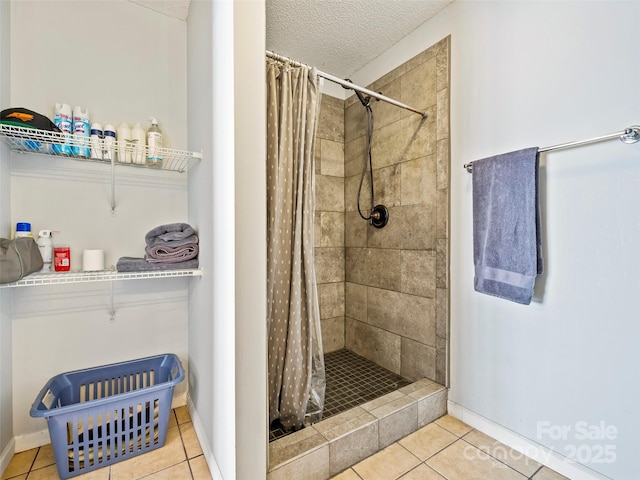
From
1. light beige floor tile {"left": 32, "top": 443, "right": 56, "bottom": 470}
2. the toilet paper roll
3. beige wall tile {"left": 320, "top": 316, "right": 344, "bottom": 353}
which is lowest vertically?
light beige floor tile {"left": 32, "top": 443, "right": 56, "bottom": 470}

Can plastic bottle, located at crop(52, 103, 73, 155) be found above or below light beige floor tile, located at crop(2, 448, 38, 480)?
above

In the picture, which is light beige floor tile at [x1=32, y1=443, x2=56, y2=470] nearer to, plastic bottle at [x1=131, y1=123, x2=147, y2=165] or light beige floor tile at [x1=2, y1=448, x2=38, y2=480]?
light beige floor tile at [x1=2, y1=448, x2=38, y2=480]

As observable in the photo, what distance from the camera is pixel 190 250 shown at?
59.5 inches

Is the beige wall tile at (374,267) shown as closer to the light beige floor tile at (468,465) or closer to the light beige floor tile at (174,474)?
the light beige floor tile at (468,465)

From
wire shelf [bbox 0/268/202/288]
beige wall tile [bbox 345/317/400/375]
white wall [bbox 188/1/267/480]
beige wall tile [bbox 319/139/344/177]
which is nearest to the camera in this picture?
white wall [bbox 188/1/267/480]

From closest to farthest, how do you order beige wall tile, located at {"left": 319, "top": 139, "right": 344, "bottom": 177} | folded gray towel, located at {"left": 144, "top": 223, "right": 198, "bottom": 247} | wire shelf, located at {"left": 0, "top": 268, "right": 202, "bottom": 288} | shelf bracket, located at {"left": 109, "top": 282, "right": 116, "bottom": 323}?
wire shelf, located at {"left": 0, "top": 268, "right": 202, "bottom": 288} → folded gray towel, located at {"left": 144, "top": 223, "right": 198, "bottom": 247} → shelf bracket, located at {"left": 109, "top": 282, "right": 116, "bottom": 323} → beige wall tile, located at {"left": 319, "top": 139, "right": 344, "bottom": 177}

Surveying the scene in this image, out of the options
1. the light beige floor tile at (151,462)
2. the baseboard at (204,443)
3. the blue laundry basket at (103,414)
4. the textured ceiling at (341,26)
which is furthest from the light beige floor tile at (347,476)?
the textured ceiling at (341,26)

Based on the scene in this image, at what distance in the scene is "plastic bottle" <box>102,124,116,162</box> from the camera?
1402 mm

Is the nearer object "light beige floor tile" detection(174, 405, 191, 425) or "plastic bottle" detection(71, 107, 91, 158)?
"plastic bottle" detection(71, 107, 91, 158)

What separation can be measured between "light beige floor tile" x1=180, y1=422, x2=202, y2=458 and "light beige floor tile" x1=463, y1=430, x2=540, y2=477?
1.36m

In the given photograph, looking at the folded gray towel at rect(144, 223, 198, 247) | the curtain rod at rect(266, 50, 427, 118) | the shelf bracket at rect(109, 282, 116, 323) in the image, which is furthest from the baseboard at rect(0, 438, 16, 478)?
the curtain rod at rect(266, 50, 427, 118)

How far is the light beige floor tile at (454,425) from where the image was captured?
1548 mm

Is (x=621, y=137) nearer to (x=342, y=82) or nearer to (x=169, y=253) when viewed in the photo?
(x=342, y=82)

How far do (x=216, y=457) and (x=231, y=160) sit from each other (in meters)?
1.24
